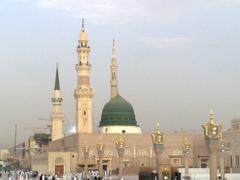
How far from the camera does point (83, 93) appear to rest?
5341 centimetres

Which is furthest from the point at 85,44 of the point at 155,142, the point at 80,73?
the point at 155,142

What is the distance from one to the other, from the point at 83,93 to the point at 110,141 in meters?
6.87

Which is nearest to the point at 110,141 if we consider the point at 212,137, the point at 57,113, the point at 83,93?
the point at 83,93

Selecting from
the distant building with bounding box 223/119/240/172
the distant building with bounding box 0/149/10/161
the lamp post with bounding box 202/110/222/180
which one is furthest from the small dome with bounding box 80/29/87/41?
the distant building with bounding box 0/149/10/161

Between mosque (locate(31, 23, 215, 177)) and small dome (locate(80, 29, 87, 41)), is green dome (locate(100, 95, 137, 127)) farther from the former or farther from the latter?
small dome (locate(80, 29, 87, 41))

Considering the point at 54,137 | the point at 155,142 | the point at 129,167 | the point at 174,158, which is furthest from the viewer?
the point at 54,137

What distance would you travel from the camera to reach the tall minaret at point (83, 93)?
53.5m

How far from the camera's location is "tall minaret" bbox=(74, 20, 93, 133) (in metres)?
53.5

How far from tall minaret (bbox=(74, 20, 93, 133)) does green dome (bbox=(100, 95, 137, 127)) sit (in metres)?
1.85

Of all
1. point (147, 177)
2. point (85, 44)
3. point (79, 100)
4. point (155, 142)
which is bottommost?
point (147, 177)

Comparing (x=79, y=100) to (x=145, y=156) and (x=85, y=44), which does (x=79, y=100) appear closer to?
(x=85, y=44)

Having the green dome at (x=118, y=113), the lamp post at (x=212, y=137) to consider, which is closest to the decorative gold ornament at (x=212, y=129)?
the lamp post at (x=212, y=137)

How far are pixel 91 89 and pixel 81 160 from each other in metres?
9.06

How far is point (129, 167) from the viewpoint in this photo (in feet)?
157
